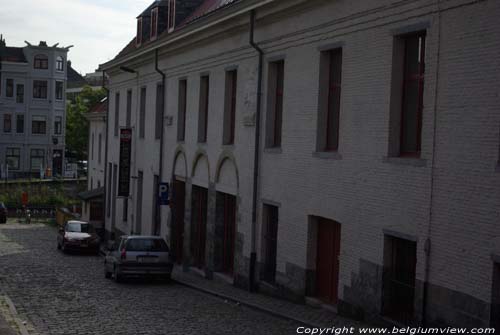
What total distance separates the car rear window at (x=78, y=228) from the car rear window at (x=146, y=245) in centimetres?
1253

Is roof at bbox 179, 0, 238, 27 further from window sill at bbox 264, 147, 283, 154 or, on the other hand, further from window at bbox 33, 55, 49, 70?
window at bbox 33, 55, 49, 70

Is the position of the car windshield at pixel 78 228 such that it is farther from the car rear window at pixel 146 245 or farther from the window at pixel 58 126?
the window at pixel 58 126

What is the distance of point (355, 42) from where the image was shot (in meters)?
16.9

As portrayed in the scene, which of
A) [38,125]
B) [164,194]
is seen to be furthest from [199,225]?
[38,125]

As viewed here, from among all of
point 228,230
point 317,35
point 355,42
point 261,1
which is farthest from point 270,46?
point 228,230

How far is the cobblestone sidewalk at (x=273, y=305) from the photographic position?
16.4 m

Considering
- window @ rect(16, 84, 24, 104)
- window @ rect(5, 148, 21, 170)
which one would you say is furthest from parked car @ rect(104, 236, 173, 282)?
window @ rect(5, 148, 21, 170)

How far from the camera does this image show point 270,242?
70.5 ft

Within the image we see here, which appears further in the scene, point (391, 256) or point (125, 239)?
point (125, 239)

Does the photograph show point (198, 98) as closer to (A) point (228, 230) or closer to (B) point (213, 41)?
(B) point (213, 41)

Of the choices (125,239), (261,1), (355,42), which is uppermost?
(261,1)

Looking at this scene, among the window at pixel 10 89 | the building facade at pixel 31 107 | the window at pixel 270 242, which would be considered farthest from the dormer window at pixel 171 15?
the window at pixel 10 89

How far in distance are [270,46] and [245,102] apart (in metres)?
2.17

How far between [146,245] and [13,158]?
5968 cm
